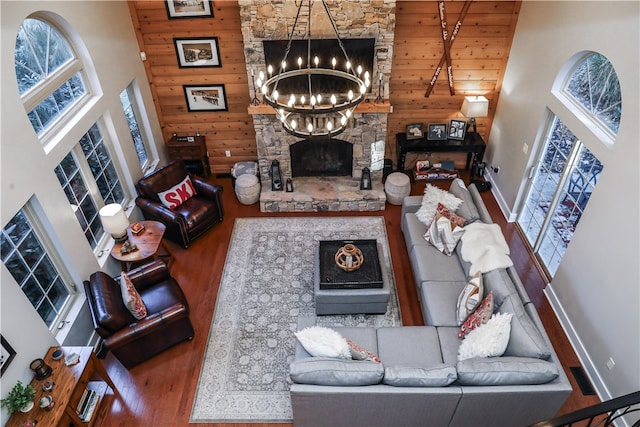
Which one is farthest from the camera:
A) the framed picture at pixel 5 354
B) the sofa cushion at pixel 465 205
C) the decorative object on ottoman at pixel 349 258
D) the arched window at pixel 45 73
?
the sofa cushion at pixel 465 205

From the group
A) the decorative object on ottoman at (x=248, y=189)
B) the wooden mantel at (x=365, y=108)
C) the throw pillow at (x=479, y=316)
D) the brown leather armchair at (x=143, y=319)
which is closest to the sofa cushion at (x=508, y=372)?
the throw pillow at (x=479, y=316)

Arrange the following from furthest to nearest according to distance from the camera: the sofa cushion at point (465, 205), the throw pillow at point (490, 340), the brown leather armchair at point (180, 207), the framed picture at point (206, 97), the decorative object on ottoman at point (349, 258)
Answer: the framed picture at point (206, 97) → the brown leather armchair at point (180, 207) → the sofa cushion at point (465, 205) → the decorative object on ottoman at point (349, 258) → the throw pillow at point (490, 340)

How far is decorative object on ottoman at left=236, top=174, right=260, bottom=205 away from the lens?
261 inches

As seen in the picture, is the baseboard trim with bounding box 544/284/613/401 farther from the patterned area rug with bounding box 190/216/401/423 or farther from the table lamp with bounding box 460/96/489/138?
the table lamp with bounding box 460/96/489/138

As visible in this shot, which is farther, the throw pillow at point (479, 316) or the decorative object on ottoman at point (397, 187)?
the decorative object on ottoman at point (397, 187)

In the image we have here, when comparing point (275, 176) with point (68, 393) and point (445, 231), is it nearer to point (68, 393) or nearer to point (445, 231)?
point (445, 231)

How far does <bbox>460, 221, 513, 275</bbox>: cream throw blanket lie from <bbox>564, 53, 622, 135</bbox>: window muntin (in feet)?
5.08

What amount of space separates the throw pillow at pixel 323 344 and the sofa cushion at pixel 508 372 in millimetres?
972

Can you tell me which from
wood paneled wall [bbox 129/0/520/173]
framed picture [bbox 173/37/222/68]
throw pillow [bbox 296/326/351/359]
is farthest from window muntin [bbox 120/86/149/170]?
throw pillow [bbox 296/326/351/359]

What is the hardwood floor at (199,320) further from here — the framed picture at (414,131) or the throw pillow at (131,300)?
the framed picture at (414,131)

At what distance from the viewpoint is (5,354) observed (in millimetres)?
3352

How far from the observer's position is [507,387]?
136 inches

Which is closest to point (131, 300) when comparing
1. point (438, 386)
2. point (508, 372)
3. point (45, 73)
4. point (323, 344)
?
point (323, 344)

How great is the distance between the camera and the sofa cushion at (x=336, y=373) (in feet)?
11.4
